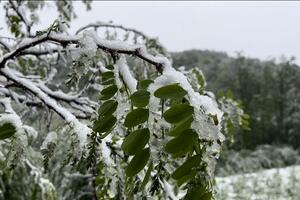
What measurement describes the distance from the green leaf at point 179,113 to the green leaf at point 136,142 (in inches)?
1.7

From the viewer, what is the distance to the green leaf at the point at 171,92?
2.20ft

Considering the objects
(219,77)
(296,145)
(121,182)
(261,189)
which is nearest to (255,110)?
(296,145)

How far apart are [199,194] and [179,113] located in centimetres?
11

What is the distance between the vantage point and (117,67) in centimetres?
82

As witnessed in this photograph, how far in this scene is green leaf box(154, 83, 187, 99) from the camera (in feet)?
2.20

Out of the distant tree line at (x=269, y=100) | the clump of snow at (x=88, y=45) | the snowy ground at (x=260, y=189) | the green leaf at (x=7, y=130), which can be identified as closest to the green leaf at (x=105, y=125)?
the clump of snow at (x=88, y=45)

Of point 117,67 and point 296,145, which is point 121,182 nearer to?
point 117,67

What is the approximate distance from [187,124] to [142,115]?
0.07 meters

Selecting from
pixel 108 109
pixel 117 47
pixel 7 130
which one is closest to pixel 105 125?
pixel 108 109

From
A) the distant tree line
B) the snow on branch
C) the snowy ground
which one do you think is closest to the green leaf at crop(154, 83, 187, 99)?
the snow on branch

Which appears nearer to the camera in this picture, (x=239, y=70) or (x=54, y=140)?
(x=54, y=140)

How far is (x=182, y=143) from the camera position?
2.13ft

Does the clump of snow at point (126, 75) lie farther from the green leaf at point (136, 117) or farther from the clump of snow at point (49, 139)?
the clump of snow at point (49, 139)

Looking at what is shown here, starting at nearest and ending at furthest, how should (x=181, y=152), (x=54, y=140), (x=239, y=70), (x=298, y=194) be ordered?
(x=181, y=152) < (x=54, y=140) < (x=298, y=194) < (x=239, y=70)
